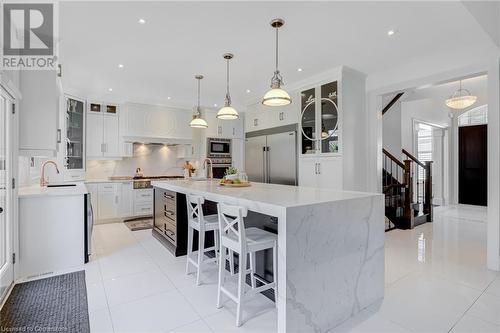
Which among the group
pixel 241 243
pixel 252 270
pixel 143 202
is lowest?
pixel 252 270

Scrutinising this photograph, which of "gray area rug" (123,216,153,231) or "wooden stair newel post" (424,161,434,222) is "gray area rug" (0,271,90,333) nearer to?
"gray area rug" (123,216,153,231)

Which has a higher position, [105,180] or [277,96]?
[277,96]

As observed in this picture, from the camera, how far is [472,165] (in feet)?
24.2

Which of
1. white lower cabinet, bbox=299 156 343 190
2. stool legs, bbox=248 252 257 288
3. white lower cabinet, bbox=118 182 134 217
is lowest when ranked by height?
stool legs, bbox=248 252 257 288

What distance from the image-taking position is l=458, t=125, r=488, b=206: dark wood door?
279 inches

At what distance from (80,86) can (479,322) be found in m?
6.09

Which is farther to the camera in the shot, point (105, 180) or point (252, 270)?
point (105, 180)

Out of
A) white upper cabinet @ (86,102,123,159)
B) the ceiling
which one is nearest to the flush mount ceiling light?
the ceiling

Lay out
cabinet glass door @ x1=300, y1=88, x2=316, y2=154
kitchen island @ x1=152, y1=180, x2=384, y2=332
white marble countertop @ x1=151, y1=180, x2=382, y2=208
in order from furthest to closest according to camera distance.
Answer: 1. cabinet glass door @ x1=300, y1=88, x2=316, y2=154
2. white marble countertop @ x1=151, y1=180, x2=382, y2=208
3. kitchen island @ x1=152, y1=180, x2=384, y2=332

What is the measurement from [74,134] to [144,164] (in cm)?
153

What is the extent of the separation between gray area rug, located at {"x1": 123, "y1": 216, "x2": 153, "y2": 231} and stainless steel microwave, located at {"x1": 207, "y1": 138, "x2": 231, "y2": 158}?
1.92 meters

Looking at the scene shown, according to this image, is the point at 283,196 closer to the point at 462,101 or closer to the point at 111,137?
the point at 111,137

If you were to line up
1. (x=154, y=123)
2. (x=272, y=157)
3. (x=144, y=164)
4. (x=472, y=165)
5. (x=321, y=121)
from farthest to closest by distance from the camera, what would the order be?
(x=472, y=165) → (x=144, y=164) → (x=154, y=123) → (x=272, y=157) → (x=321, y=121)

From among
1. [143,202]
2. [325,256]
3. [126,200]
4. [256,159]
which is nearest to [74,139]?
A: [126,200]
